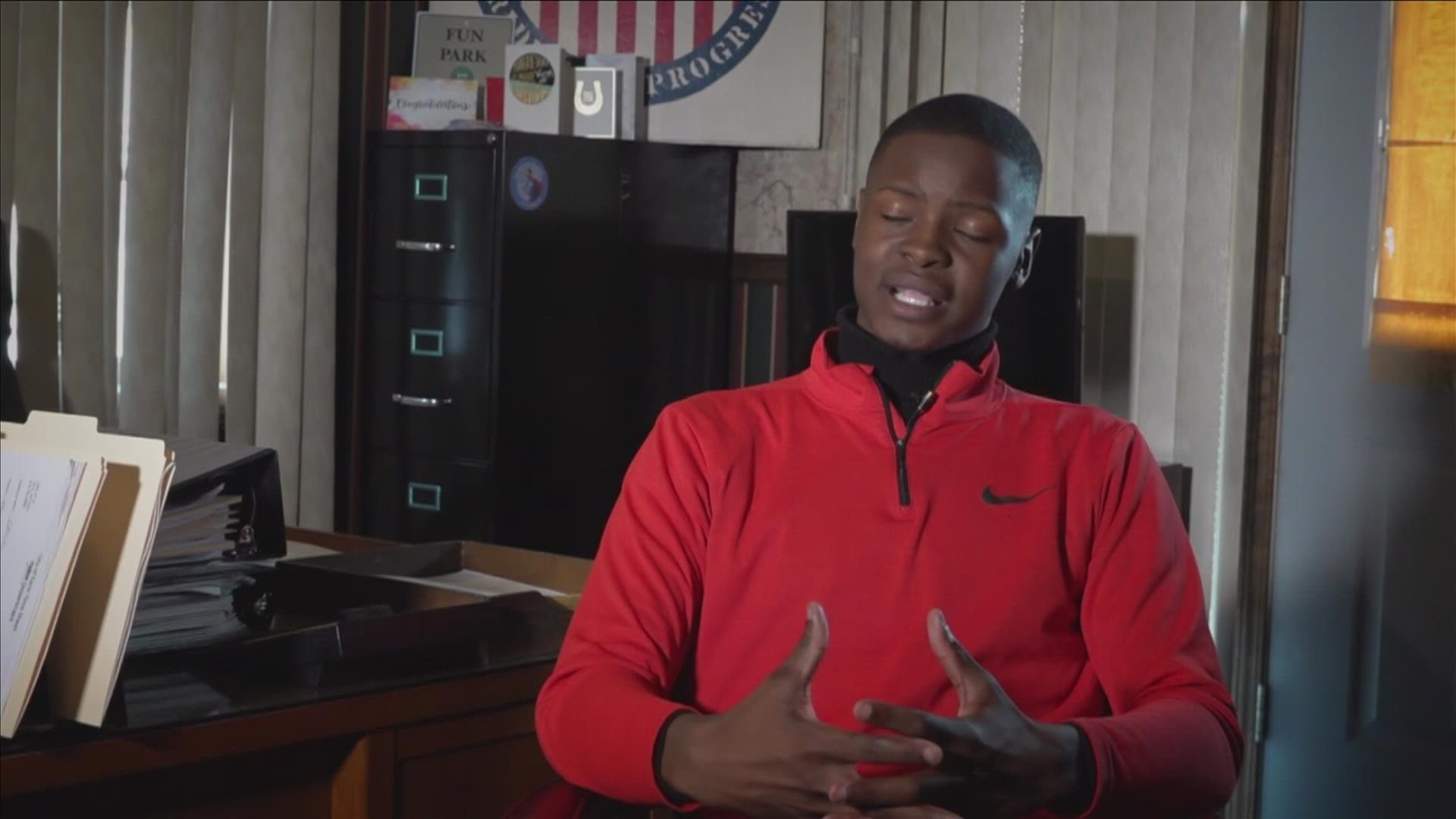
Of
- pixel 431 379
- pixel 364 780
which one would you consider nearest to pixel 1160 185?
pixel 431 379

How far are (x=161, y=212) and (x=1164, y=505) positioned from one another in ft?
8.59

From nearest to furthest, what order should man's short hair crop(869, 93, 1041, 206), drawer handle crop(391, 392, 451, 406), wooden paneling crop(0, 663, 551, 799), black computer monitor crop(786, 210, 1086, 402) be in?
wooden paneling crop(0, 663, 551, 799) → man's short hair crop(869, 93, 1041, 206) → black computer monitor crop(786, 210, 1086, 402) → drawer handle crop(391, 392, 451, 406)

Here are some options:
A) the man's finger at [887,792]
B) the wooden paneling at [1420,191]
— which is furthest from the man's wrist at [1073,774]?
the wooden paneling at [1420,191]

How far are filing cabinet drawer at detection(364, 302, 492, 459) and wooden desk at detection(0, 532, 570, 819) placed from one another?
1.96m

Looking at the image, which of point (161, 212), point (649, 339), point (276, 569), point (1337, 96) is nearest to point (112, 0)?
point (161, 212)

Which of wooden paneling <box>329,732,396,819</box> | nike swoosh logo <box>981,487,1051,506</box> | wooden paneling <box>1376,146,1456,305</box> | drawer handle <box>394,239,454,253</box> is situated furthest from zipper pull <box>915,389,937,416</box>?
drawer handle <box>394,239,454,253</box>

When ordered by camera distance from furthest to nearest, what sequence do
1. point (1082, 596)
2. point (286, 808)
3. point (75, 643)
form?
point (1082, 596) → point (286, 808) → point (75, 643)

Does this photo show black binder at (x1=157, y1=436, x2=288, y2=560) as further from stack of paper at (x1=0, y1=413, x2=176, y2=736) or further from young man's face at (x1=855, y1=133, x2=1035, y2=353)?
young man's face at (x1=855, y1=133, x2=1035, y2=353)

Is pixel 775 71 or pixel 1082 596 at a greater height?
pixel 775 71

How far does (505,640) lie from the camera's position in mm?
1520

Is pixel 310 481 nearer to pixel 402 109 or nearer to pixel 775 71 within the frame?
pixel 402 109

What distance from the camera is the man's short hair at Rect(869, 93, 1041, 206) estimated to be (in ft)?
5.18

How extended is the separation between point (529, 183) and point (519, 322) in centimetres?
30

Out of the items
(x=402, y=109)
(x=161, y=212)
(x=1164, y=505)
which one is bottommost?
(x=1164, y=505)
